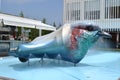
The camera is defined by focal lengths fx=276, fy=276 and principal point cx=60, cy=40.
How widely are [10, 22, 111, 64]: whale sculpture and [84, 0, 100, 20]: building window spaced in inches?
1419

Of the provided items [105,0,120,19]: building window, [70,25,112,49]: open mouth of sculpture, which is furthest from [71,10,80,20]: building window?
[70,25,112,49]: open mouth of sculpture

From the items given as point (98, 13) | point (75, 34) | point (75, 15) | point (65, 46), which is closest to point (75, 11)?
point (75, 15)

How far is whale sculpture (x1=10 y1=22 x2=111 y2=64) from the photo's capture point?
49.1 feet

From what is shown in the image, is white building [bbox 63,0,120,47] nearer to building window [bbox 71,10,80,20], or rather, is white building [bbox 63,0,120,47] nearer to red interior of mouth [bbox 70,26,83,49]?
building window [bbox 71,10,80,20]

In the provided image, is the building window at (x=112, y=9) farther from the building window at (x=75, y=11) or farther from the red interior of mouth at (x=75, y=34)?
the red interior of mouth at (x=75, y=34)

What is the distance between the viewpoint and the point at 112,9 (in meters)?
49.2

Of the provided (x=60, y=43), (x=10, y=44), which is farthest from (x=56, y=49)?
(x=10, y=44)

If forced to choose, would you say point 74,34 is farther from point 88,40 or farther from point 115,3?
point 115,3

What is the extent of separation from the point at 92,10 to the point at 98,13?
Answer: 1284mm

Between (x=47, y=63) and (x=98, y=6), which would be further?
(x=98, y=6)

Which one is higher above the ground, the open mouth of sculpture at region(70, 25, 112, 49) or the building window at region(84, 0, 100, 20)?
the building window at region(84, 0, 100, 20)

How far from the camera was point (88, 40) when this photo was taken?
15.5 metres

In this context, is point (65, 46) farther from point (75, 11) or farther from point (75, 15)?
point (75, 11)

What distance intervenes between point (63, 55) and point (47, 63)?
1.85 meters
